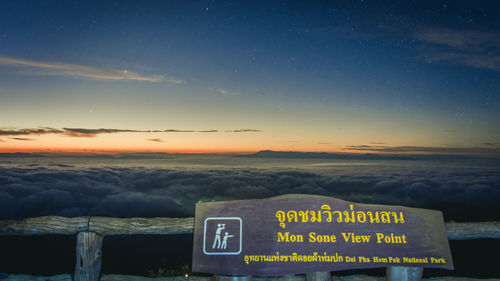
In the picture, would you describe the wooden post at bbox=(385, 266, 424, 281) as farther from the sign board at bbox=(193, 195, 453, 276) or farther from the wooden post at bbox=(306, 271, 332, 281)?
the wooden post at bbox=(306, 271, 332, 281)

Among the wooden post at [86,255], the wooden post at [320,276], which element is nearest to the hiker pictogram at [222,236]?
the wooden post at [320,276]

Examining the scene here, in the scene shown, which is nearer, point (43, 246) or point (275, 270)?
point (275, 270)

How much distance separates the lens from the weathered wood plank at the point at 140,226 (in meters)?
3.43

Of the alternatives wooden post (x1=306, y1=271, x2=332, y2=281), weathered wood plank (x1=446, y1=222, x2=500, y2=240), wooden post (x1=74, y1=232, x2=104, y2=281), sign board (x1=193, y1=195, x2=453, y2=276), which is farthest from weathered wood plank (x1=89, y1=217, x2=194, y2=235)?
weathered wood plank (x1=446, y1=222, x2=500, y2=240)

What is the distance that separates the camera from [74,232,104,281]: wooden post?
11.2ft

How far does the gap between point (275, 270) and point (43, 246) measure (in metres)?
98.1

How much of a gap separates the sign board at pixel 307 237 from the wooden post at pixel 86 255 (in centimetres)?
119

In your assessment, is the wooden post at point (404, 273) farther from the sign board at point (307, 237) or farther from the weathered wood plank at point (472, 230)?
the weathered wood plank at point (472, 230)

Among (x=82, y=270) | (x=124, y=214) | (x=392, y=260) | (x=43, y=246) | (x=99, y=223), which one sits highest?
(x=99, y=223)

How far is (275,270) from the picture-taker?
310 centimetres

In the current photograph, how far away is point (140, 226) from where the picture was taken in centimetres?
349

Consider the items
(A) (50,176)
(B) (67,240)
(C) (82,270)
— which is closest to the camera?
(C) (82,270)

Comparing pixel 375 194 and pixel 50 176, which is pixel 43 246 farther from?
pixel 375 194

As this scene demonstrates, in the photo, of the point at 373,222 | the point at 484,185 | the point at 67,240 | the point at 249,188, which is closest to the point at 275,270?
the point at 373,222
